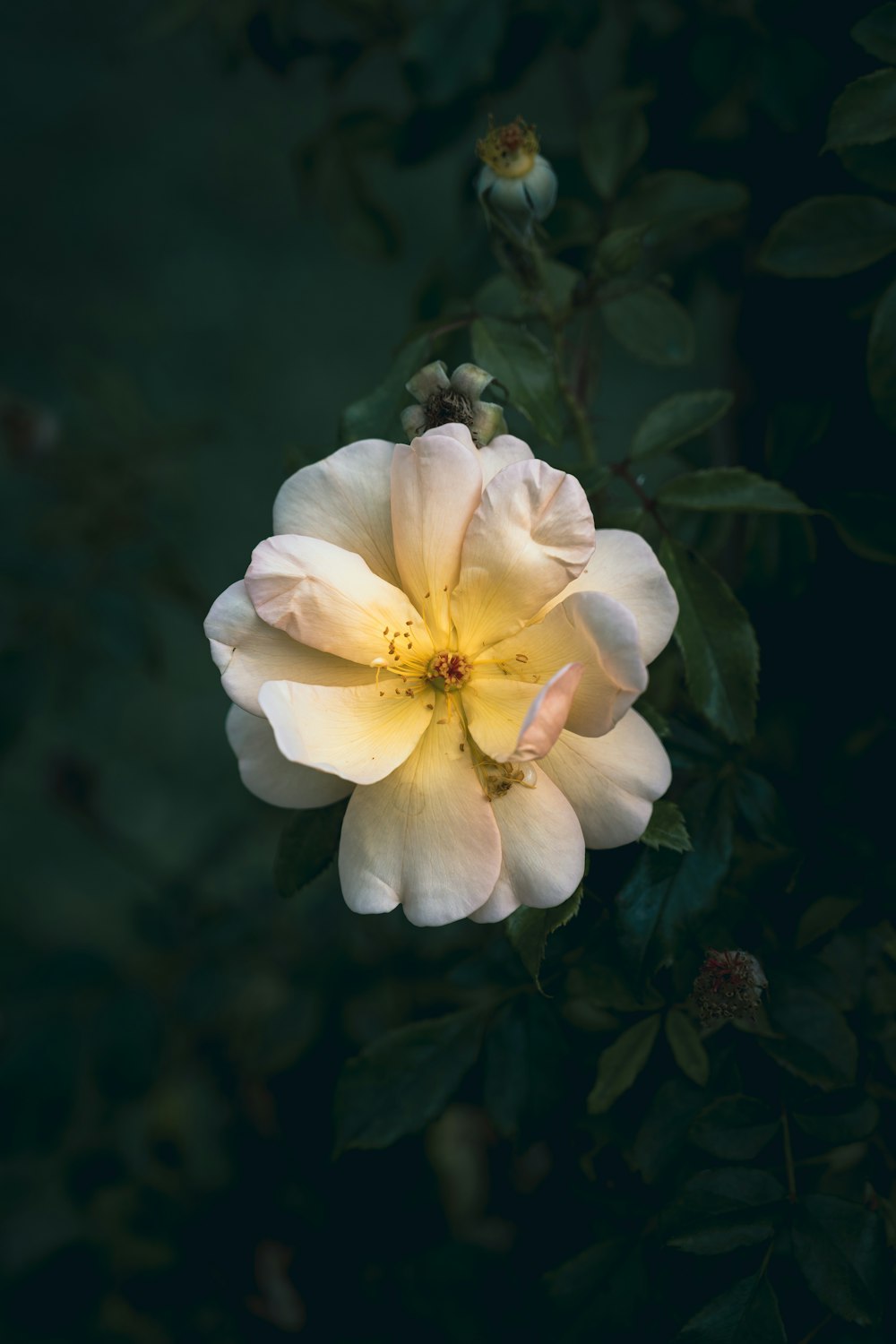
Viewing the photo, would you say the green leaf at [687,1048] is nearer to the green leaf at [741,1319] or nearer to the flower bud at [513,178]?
the green leaf at [741,1319]

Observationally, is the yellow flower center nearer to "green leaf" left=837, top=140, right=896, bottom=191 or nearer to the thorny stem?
"green leaf" left=837, top=140, right=896, bottom=191

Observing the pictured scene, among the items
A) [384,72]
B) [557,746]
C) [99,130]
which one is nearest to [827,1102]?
[557,746]

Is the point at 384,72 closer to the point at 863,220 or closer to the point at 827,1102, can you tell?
the point at 863,220

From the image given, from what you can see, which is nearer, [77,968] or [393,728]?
[393,728]

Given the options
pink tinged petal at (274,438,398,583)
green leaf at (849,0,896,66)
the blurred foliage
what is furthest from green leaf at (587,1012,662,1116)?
green leaf at (849,0,896,66)

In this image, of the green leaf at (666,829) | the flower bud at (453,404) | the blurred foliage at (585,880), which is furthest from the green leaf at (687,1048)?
the flower bud at (453,404)
